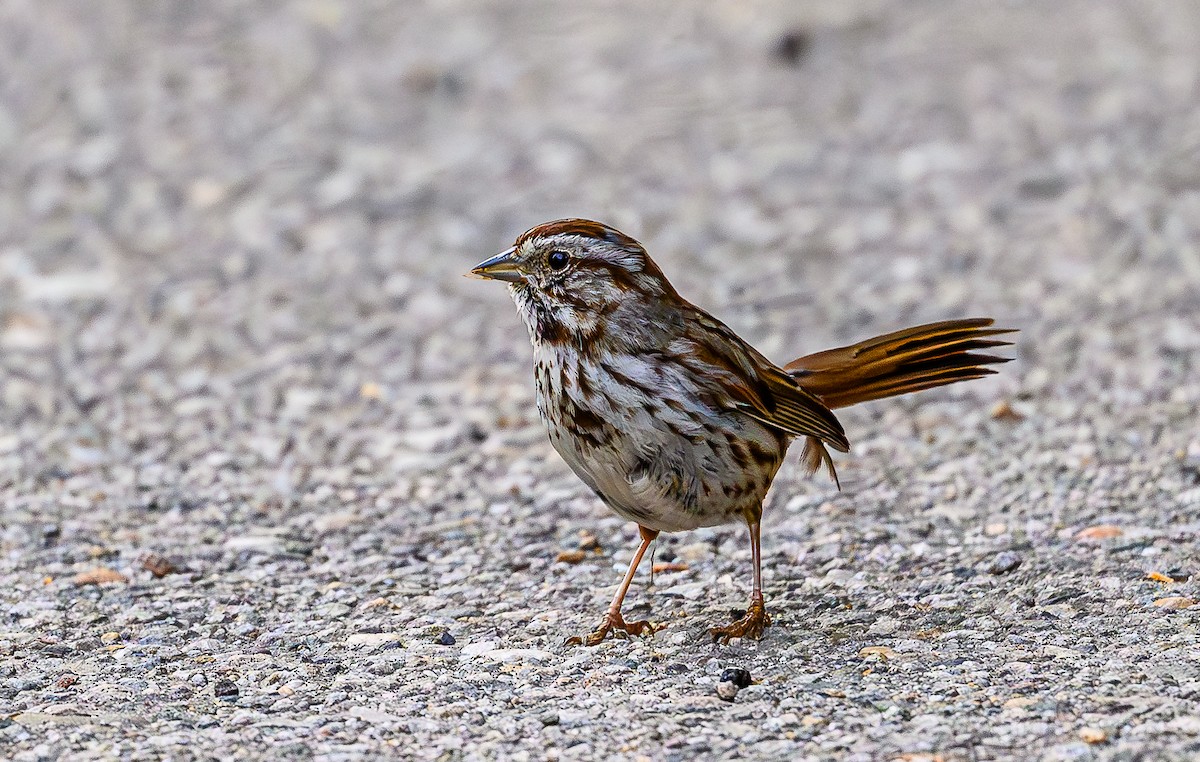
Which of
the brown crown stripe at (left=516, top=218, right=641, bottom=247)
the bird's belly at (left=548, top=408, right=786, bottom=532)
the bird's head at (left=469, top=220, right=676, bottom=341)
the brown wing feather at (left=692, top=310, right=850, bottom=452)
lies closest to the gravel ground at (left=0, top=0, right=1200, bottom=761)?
the bird's belly at (left=548, top=408, right=786, bottom=532)

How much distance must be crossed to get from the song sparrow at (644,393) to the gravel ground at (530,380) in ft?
1.56

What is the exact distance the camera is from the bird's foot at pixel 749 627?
4.81m

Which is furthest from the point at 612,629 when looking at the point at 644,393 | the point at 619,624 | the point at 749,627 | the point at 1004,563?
the point at 1004,563

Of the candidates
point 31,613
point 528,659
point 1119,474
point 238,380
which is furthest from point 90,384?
point 1119,474

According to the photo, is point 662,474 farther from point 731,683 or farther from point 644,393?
point 731,683

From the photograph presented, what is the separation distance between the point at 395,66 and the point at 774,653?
667 centimetres

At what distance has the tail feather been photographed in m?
5.12

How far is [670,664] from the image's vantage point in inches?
184

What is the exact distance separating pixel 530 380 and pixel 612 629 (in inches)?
102

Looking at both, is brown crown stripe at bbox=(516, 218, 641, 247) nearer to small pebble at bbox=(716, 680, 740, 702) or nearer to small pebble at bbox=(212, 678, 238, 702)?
small pebble at bbox=(716, 680, 740, 702)

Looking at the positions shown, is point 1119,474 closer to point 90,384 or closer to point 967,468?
point 967,468

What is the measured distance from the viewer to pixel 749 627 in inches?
190

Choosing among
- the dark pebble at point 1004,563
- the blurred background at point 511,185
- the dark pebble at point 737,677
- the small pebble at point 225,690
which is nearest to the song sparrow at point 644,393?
the dark pebble at point 737,677

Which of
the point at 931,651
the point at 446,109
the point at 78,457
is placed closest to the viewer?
the point at 931,651
